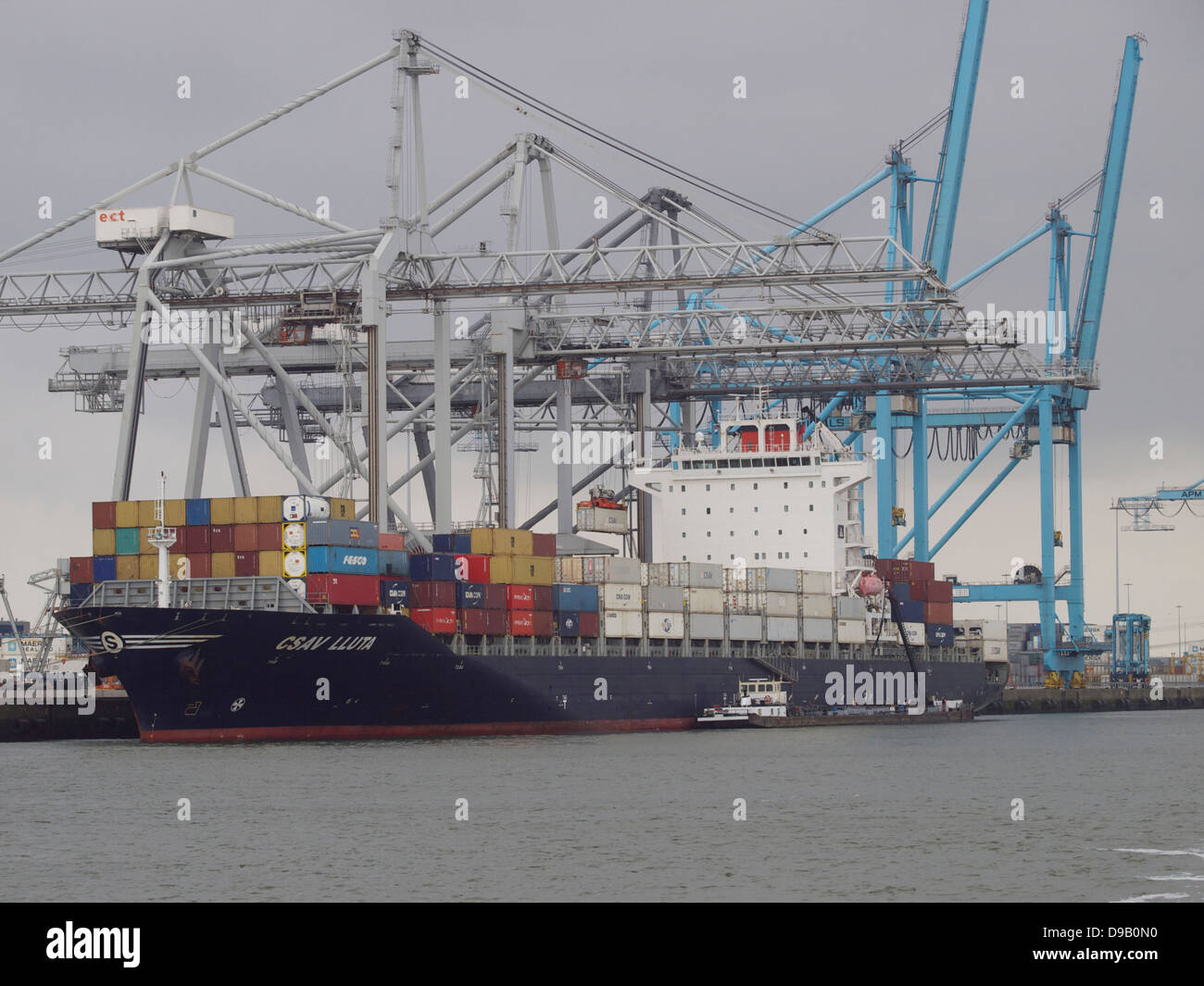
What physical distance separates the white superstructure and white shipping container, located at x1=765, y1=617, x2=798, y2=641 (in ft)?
13.1

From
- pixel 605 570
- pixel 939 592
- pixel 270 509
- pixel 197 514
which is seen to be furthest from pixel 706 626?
pixel 197 514

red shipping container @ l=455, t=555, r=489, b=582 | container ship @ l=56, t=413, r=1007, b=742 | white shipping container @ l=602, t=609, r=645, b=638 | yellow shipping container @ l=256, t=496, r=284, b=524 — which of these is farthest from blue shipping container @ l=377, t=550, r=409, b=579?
white shipping container @ l=602, t=609, r=645, b=638

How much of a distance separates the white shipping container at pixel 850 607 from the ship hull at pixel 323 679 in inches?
514

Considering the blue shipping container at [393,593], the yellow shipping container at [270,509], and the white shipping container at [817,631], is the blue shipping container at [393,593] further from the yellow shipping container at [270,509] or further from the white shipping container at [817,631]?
the white shipping container at [817,631]

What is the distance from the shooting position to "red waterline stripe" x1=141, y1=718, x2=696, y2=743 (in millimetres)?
49188

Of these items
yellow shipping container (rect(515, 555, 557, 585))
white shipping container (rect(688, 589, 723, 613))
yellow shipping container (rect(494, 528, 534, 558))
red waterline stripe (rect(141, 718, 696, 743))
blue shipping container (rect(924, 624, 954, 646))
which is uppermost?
yellow shipping container (rect(494, 528, 534, 558))

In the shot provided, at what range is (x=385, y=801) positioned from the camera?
36500 mm

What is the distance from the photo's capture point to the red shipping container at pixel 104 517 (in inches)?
2037

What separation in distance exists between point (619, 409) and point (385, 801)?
3826 cm

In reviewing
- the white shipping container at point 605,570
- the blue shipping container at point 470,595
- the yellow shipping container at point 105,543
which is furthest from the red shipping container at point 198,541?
the white shipping container at point 605,570
